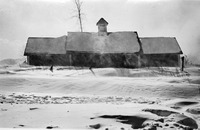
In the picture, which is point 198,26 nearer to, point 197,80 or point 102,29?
point 197,80

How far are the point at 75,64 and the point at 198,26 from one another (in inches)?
384

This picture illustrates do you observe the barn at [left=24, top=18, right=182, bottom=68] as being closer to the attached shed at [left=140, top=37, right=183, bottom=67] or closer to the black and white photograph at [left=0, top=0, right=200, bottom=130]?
the attached shed at [left=140, top=37, right=183, bottom=67]

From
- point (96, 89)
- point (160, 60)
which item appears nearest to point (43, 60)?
point (160, 60)

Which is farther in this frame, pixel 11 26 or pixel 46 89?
pixel 46 89

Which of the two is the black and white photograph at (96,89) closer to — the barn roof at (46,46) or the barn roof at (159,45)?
the barn roof at (159,45)

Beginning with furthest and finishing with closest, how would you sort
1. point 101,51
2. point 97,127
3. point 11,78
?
point 101,51 < point 11,78 < point 97,127

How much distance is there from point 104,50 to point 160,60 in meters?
3.43

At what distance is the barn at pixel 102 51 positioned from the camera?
14.5 meters

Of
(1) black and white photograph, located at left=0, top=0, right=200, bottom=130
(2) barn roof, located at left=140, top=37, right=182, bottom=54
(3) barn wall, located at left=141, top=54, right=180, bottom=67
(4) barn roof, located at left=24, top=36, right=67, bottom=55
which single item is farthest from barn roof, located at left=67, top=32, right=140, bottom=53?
(1) black and white photograph, located at left=0, top=0, right=200, bottom=130

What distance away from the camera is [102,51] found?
14281mm

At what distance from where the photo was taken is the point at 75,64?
1497 centimetres

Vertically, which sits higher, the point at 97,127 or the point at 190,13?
the point at 190,13

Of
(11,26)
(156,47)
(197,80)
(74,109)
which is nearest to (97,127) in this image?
(74,109)

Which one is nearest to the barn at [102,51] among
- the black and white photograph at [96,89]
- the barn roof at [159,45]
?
the barn roof at [159,45]
